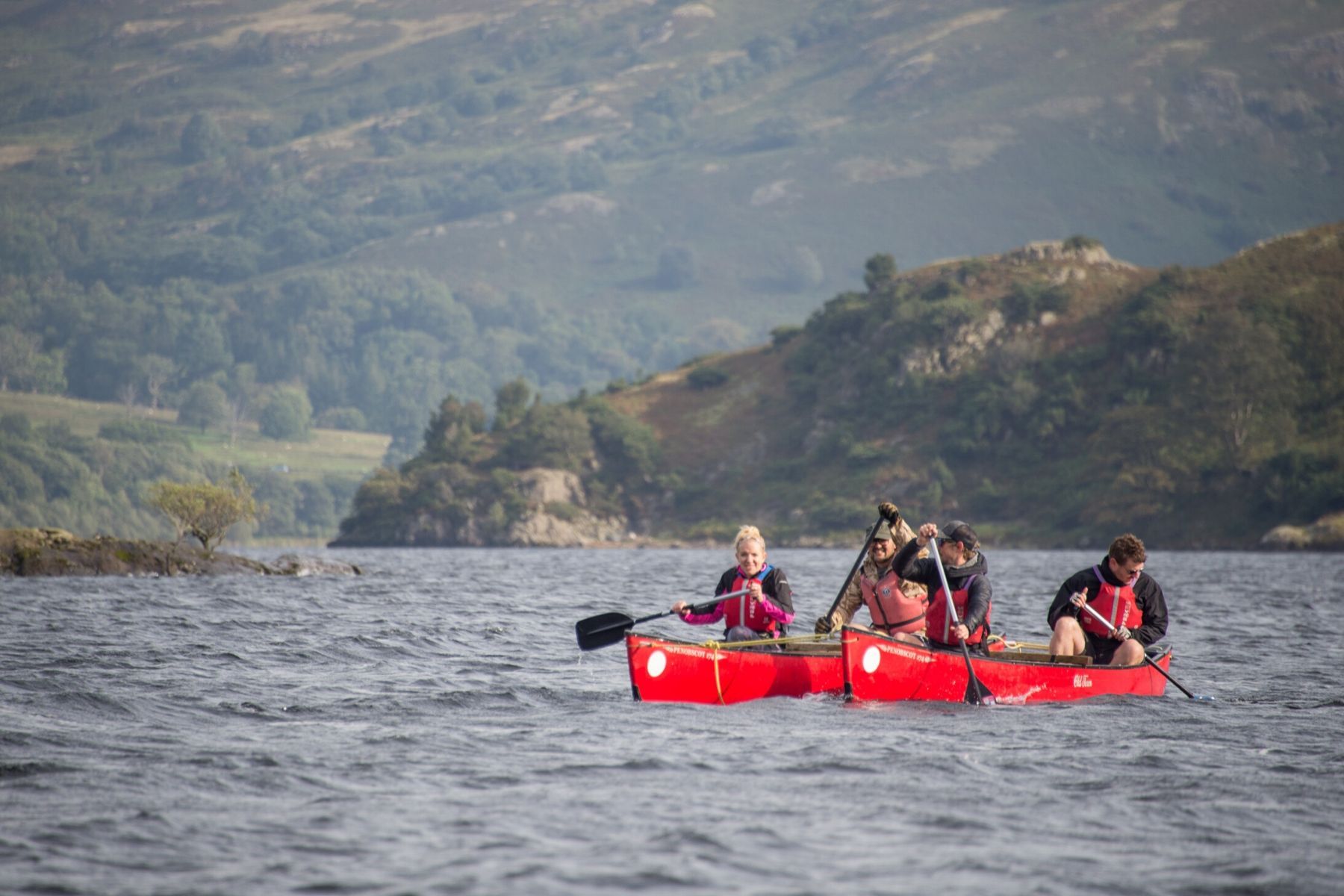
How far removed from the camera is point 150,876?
1214cm

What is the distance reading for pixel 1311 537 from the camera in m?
111

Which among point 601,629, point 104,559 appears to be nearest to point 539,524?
point 104,559

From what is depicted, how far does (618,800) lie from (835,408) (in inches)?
5998

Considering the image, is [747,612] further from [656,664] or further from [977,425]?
[977,425]

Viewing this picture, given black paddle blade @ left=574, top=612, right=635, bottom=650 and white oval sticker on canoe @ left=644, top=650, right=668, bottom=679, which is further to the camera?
black paddle blade @ left=574, top=612, right=635, bottom=650

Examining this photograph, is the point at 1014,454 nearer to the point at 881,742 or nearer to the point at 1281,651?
the point at 1281,651

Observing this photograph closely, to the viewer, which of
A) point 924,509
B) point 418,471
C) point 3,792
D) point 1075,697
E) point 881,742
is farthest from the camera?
point 418,471

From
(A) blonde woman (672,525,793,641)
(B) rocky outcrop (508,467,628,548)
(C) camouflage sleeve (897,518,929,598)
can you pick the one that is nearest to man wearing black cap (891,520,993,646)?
(C) camouflage sleeve (897,518,929,598)

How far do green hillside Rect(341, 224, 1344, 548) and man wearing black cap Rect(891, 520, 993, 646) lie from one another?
334 feet

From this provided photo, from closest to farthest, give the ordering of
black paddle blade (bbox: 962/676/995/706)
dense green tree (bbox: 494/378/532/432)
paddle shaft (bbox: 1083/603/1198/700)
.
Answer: black paddle blade (bbox: 962/676/995/706), paddle shaft (bbox: 1083/603/1198/700), dense green tree (bbox: 494/378/532/432)

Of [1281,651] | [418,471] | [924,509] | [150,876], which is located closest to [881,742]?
[150,876]

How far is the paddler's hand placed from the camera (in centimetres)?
2070

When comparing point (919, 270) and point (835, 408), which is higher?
point (919, 270)

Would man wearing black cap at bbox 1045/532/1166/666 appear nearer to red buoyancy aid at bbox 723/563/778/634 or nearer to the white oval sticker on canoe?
red buoyancy aid at bbox 723/563/778/634
